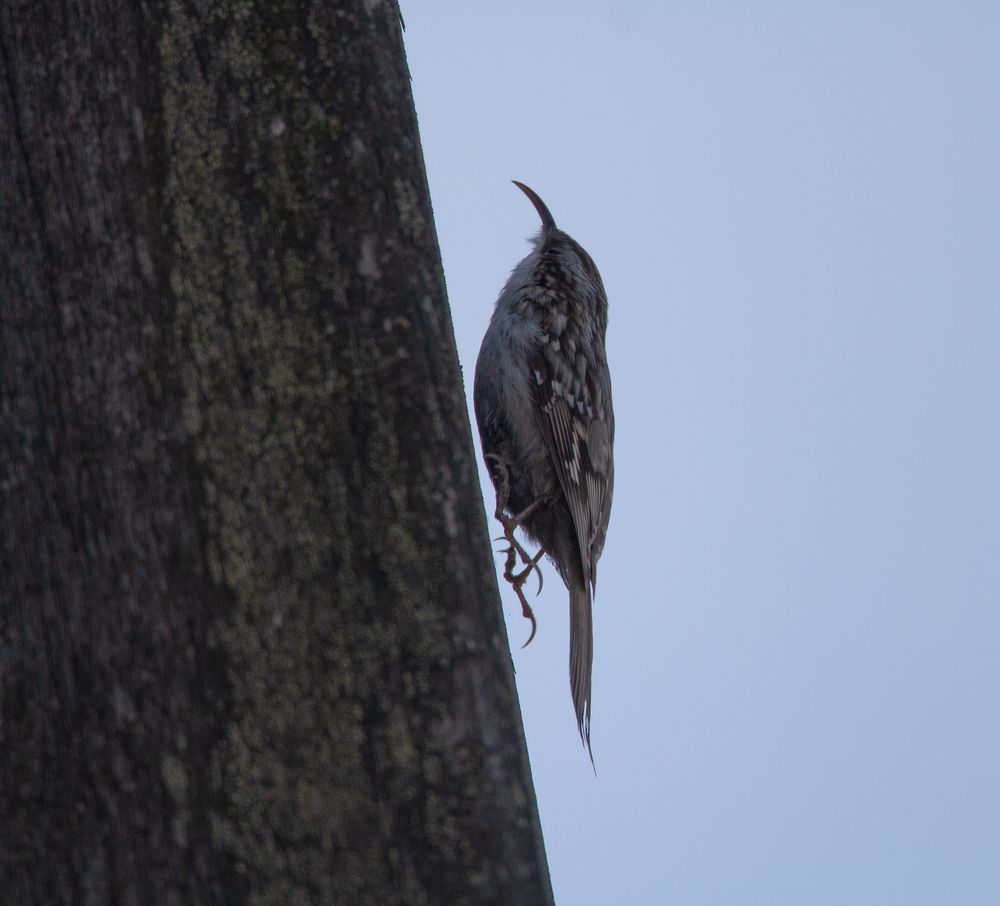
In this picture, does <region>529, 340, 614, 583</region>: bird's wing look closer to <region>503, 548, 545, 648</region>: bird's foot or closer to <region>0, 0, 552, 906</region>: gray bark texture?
<region>503, 548, 545, 648</region>: bird's foot

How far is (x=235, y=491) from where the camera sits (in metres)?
1.04

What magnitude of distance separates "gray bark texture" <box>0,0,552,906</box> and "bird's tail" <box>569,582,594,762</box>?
1.76m

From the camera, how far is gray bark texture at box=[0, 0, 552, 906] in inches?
38.9

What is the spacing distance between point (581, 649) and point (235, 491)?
2.10 meters

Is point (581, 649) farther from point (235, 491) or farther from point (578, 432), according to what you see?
point (235, 491)

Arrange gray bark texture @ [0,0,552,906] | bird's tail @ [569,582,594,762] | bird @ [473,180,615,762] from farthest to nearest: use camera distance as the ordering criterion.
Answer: bird @ [473,180,615,762] < bird's tail @ [569,582,594,762] < gray bark texture @ [0,0,552,906]

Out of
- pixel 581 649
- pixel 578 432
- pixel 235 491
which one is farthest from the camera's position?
pixel 578 432

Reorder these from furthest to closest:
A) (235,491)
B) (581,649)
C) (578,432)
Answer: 1. (578,432)
2. (581,649)
3. (235,491)

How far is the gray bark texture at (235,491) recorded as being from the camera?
0.99 meters

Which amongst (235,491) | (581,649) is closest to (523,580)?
(581,649)

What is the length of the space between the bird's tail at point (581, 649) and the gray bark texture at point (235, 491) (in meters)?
1.76

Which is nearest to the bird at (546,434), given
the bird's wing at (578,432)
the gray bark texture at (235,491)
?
the bird's wing at (578,432)

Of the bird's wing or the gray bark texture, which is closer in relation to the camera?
the gray bark texture

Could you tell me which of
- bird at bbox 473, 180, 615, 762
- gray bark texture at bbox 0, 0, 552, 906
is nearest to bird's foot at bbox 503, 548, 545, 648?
bird at bbox 473, 180, 615, 762
